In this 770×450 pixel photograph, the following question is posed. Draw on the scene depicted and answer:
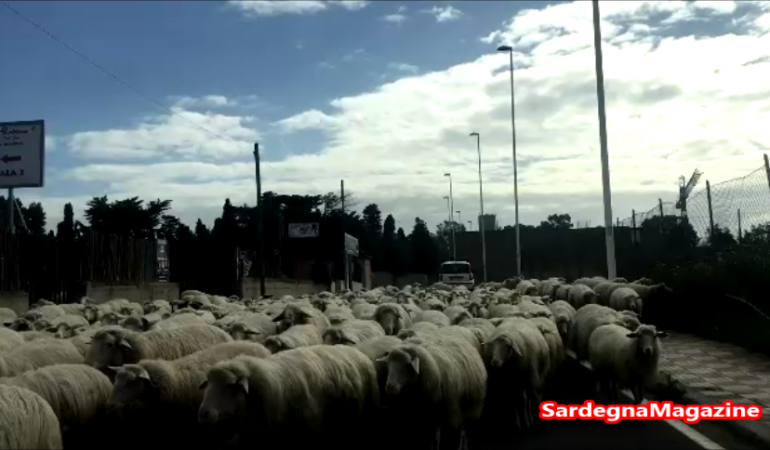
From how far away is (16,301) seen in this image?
2030 cm

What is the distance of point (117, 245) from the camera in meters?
26.7

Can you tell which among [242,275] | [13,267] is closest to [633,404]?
[13,267]

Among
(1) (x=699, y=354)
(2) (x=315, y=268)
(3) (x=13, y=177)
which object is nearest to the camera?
(1) (x=699, y=354)

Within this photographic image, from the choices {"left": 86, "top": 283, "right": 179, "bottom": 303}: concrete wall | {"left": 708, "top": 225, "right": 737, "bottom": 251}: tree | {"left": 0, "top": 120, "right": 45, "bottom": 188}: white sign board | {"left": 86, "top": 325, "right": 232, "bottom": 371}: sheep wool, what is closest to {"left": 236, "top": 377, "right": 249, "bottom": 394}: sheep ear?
{"left": 86, "top": 325, "right": 232, "bottom": 371}: sheep wool

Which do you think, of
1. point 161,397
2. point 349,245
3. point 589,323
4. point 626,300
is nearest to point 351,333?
point 161,397

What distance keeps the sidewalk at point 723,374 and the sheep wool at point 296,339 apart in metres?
4.73

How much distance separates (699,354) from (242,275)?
24713mm

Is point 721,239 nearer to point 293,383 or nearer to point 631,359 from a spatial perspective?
point 631,359

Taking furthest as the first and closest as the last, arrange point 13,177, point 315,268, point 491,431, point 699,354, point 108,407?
point 315,268, point 13,177, point 699,354, point 491,431, point 108,407

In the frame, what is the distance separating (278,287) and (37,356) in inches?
1226

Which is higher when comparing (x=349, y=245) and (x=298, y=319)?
(x=349, y=245)

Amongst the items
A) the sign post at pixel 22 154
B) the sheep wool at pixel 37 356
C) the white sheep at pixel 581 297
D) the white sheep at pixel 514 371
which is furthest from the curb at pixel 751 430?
the sign post at pixel 22 154

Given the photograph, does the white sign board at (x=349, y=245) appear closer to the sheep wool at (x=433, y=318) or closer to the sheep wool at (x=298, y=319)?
the sheep wool at (x=433, y=318)

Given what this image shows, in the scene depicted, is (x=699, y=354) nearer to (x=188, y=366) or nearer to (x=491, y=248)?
(x=188, y=366)
